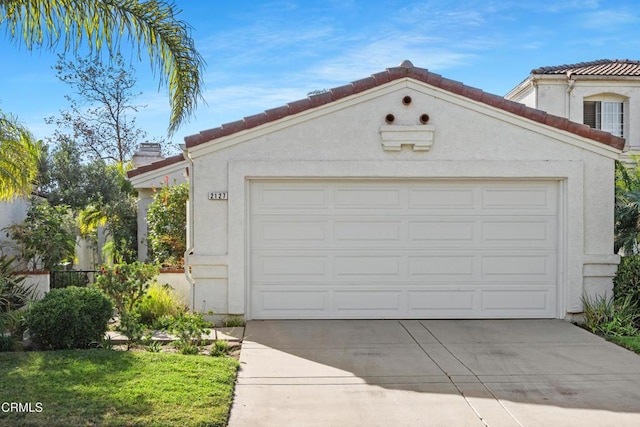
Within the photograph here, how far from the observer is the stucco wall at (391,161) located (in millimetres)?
10461

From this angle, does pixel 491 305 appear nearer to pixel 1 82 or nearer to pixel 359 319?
pixel 359 319

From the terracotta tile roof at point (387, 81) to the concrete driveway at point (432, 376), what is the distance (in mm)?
3352

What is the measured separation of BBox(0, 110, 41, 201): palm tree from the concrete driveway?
4.47 m

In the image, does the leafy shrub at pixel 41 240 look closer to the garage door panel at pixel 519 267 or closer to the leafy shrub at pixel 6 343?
the leafy shrub at pixel 6 343

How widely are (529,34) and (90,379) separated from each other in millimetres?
13075

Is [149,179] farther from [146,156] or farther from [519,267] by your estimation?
[519,267]

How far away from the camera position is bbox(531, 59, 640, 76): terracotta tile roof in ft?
70.2

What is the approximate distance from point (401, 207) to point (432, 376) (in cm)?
408

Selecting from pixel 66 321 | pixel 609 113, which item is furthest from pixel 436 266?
pixel 609 113

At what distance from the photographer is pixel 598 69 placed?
21.9 m

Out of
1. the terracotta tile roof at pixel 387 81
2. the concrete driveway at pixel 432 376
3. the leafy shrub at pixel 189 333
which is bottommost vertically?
the concrete driveway at pixel 432 376

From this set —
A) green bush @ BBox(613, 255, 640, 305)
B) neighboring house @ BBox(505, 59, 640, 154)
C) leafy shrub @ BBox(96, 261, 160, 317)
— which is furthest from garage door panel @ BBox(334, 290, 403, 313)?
neighboring house @ BBox(505, 59, 640, 154)

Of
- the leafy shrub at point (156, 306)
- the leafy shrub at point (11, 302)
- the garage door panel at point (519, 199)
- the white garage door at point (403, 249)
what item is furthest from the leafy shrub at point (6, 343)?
the garage door panel at point (519, 199)

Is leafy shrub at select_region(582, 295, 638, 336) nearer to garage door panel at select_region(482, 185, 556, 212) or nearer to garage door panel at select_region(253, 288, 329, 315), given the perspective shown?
garage door panel at select_region(482, 185, 556, 212)
